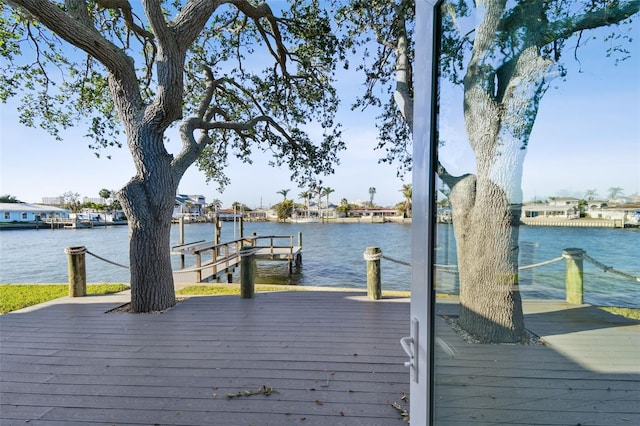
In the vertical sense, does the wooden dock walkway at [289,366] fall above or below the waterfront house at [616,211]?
below

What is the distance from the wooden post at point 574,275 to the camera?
680 millimetres

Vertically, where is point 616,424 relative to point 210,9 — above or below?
below

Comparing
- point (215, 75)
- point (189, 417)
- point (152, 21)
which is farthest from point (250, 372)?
point (215, 75)

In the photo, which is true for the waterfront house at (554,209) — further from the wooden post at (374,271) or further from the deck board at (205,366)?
the wooden post at (374,271)

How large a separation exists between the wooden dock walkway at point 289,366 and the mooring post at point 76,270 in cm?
21

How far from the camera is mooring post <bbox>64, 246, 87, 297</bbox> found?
5367 mm

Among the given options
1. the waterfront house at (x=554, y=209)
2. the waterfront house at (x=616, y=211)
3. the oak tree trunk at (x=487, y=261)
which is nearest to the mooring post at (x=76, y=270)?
the oak tree trunk at (x=487, y=261)

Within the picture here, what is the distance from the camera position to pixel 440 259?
1146mm

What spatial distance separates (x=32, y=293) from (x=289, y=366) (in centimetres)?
649

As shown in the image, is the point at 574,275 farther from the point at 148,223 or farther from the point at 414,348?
the point at 148,223

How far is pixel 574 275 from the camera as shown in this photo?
70 centimetres

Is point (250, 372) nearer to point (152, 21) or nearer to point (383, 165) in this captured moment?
point (152, 21)

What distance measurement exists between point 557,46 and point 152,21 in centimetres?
532

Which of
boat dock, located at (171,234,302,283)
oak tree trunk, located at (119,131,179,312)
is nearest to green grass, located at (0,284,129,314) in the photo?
boat dock, located at (171,234,302,283)
